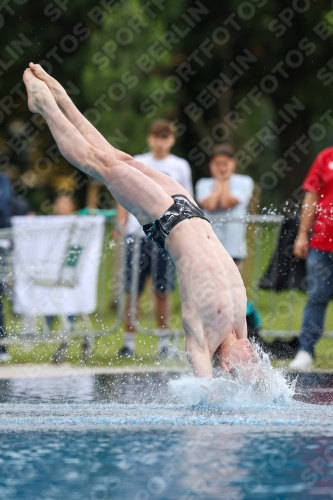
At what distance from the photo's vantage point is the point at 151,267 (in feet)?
35.4

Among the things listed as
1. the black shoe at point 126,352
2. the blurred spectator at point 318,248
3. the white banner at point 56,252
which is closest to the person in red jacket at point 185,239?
the blurred spectator at point 318,248

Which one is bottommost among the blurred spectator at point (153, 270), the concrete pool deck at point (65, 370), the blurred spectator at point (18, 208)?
the blurred spectator at point (18, 208)

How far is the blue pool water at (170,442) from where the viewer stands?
411 cm

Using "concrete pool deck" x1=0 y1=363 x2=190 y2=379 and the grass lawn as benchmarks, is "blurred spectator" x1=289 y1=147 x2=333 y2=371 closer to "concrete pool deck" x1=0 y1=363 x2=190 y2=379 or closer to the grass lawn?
the grass lawn

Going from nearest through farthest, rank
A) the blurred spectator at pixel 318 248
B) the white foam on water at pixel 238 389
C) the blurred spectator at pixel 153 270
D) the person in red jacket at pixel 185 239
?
1. the white foam on water at pixel 238 389
2. the person in red jacket at pixel 185 239
3. the blurred spectator at pixel 318 248
4. the blurred spectator at pixel 153 270

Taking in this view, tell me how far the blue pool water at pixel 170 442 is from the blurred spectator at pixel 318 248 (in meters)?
1.92

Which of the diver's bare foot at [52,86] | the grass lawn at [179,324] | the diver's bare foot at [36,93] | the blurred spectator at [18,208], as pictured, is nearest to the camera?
the diver's bare foot at [36,93]

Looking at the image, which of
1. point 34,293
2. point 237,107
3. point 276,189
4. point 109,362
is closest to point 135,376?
point 109,362

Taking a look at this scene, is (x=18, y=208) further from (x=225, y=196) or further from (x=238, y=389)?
(x=238, y=389)

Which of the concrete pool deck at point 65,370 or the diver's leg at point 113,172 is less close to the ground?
the diver's leg at point 113,172

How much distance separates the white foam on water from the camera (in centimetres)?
630

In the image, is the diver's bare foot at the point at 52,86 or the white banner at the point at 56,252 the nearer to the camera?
the diver's bare foot at the point at 52,86

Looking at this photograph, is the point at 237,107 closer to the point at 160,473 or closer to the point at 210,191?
the point at 210,191

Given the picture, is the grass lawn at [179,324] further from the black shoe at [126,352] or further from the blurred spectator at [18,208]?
the blurred spectator at [18,208]
